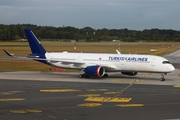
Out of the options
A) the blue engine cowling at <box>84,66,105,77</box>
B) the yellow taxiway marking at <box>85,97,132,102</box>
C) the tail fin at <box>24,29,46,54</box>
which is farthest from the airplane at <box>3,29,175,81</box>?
the yellow taxiway marking at <box>85,97,132,102</box>

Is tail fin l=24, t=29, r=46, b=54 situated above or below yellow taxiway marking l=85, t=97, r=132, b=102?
above

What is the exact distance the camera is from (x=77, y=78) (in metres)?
44.2

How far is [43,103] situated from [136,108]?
6.34 meters

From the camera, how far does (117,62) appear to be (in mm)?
43469

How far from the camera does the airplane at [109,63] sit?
4200 centimetres

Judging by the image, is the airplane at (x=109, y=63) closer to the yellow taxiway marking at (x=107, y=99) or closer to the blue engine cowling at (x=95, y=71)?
the blue engine cowling at (x=95, y=71)

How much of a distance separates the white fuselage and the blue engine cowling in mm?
1033

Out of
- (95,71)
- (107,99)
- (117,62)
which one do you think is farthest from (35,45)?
(107,99)

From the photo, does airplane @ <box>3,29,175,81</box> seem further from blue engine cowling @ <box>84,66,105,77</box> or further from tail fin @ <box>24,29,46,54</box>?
tail fin @ <box>24,29,46,54</box>

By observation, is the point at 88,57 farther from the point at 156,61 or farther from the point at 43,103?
the point at 43,103

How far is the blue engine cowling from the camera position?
139 feet

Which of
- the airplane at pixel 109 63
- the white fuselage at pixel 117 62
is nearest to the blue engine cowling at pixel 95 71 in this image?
the airplane at pixel 109 63

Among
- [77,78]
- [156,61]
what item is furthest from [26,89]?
[156,61]

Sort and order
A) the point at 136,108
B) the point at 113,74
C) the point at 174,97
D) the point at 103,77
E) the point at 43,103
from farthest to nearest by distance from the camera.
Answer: the point at 113,74
the point at 103,77
the point at 174,97
the point at 43,103
the point at 136,108
